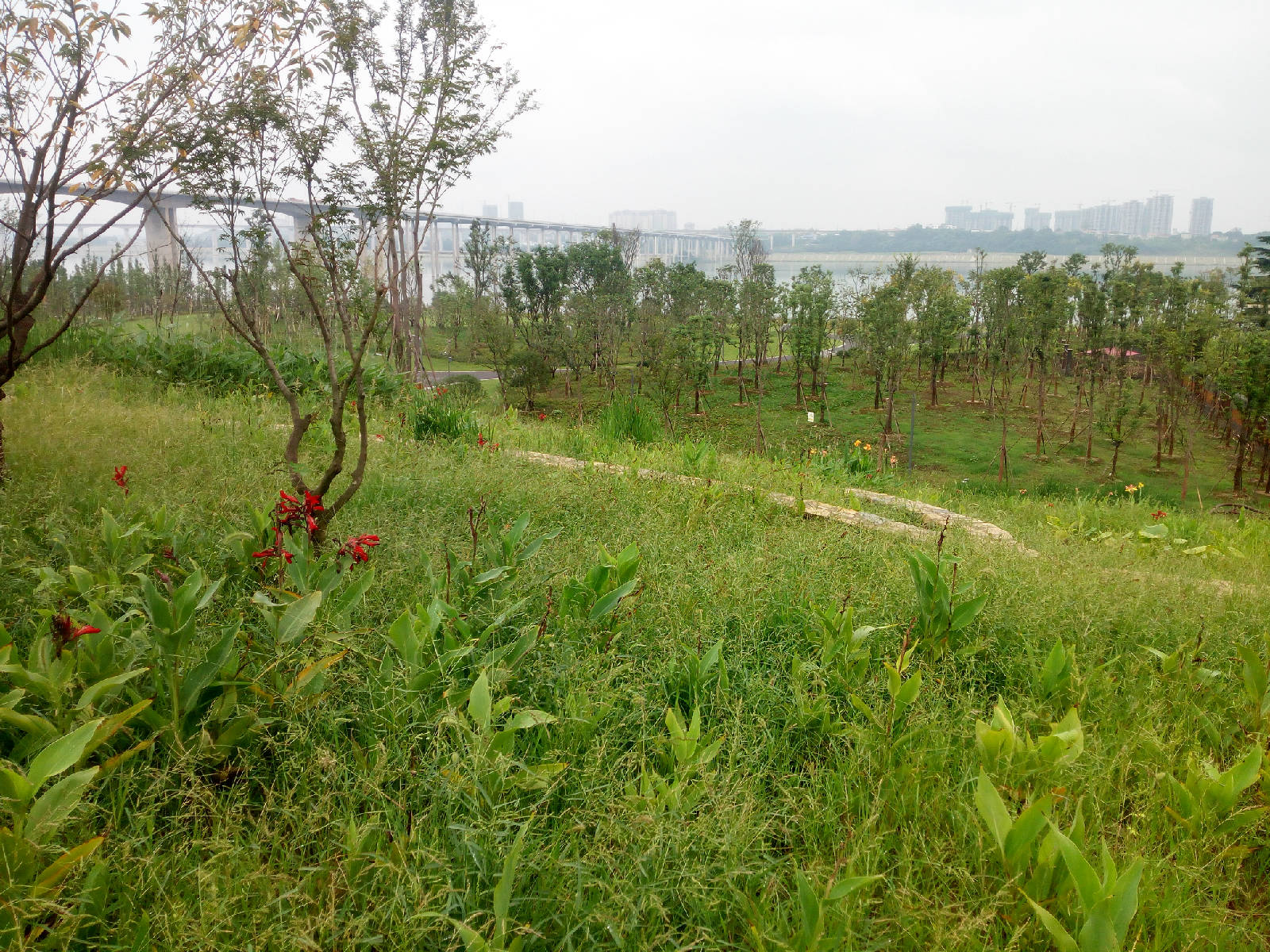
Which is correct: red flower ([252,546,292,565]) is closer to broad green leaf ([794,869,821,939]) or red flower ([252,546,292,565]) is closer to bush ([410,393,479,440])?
broad green leaf ([794,869,821,939])

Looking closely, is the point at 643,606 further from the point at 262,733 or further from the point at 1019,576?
the point at 1019,576

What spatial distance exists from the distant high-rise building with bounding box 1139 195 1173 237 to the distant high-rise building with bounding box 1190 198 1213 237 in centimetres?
738

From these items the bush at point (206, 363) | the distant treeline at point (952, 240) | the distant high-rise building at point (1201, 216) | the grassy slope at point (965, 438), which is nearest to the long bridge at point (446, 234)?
the bush at point (206, 363)

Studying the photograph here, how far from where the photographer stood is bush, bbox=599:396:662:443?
6.91 m

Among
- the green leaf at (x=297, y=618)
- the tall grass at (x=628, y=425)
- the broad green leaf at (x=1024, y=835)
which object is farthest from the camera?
the tall grass at (x=628, y=425)

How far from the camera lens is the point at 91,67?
3129 mm

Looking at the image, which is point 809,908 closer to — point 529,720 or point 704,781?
point 704,781

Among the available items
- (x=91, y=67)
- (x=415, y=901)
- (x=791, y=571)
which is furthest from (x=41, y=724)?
(x=91, y=67)

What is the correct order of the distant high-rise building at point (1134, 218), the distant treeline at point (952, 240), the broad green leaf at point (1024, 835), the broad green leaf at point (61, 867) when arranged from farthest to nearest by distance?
the distant high-rise building at point (1134, 218), the distant treeline at point (952, 240), the broad green leaf at point (1024, 835), the broad green leaf at point (61, 867)

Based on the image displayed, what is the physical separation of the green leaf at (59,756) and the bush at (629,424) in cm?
542

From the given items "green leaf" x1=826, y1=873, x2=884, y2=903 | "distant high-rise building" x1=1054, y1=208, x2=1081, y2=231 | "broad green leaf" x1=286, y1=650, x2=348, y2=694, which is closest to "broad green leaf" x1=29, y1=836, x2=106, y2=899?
"broad green leaf" x1=286, y1=650, x2=348, y2=694

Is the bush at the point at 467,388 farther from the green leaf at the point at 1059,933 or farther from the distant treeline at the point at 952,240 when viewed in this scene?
the distant treeline at the point at 952,240

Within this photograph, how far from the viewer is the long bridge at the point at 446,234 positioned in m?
3.81

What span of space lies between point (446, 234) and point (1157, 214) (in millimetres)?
70197
